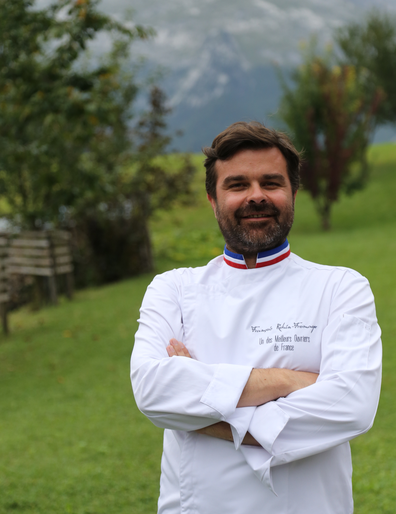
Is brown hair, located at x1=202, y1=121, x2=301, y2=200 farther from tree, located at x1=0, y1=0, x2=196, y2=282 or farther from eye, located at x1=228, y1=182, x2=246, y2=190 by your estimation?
tree, located at x1=0, y1=0, x2=196, y2=282

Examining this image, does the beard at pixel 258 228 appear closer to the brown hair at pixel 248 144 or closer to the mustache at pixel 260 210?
the mustache at pixel 260 210

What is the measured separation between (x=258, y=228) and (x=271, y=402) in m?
0.61

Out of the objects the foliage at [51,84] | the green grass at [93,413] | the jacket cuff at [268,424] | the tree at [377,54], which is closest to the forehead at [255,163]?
the jacket cuff at [268,424]

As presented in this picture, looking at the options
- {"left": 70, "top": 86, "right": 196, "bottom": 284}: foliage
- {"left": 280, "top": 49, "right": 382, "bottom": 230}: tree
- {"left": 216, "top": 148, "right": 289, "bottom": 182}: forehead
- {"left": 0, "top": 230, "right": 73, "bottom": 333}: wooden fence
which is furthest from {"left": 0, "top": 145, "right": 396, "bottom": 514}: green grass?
{"left": 280, "top": 49, "right": 382, "bottom": 230}: tree

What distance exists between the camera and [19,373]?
739cm

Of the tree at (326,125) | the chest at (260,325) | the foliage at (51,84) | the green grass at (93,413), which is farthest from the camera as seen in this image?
the tree at (326,125)

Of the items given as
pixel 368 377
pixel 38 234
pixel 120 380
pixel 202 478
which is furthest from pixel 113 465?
pixel 38 234

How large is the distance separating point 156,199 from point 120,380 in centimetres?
817

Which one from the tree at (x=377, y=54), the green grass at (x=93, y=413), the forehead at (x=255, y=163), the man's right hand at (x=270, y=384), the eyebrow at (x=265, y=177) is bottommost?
the green grass at (x=93, y=413)

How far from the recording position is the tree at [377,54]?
2758 cm

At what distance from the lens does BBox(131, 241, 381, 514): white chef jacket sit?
166 cm

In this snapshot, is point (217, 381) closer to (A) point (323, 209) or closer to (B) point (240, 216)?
(B) point (240, 216)

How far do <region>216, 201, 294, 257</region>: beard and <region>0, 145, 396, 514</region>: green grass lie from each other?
2555 millimetres

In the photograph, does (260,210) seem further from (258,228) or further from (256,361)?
(256,361)
